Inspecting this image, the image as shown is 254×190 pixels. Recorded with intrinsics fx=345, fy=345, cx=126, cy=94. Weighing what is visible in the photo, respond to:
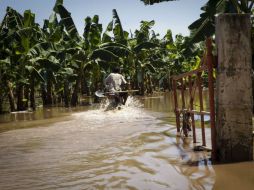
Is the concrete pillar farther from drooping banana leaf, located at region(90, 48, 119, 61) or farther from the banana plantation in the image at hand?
drooping banana leaf, located at region(90, 48, 119, 61)

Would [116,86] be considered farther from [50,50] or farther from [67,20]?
[67,20]

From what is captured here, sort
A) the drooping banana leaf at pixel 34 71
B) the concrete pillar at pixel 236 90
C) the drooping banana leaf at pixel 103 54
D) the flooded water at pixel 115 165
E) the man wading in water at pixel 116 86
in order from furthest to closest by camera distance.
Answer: the drooping banana leaf at pixel 103 54
the drooping banana leaf at pixel 34 71
the man wading in water at pixel 116 86
the concrete pillar at pixel 236 90
the flooded water at pixel 115 165

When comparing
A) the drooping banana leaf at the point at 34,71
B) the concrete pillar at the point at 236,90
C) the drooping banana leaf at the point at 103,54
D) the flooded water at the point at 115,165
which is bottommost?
the flooded water at the point at 115,165

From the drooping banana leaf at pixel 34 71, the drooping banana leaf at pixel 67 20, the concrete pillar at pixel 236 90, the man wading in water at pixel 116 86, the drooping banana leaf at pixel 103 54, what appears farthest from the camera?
the drooping banana leaf at pixel 67 20

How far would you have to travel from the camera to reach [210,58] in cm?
507

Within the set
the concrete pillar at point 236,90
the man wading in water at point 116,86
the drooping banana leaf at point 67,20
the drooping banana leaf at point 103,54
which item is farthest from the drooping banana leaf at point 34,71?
the concrete pillar at point 236,90

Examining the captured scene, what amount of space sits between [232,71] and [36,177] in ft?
9.97

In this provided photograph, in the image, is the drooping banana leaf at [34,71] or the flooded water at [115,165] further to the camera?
the drooping banana leaf at [34,71]

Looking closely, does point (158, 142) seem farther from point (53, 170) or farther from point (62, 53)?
point (62, 53)

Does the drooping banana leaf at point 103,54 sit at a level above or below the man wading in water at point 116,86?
above

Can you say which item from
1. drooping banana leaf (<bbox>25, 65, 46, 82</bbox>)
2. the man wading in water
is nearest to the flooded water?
the man wading in water

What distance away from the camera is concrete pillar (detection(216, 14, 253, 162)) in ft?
15.6

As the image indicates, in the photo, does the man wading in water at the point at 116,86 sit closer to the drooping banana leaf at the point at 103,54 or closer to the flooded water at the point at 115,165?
the drooping banana leaf at the point at 103,54

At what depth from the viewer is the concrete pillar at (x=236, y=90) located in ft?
15.6
